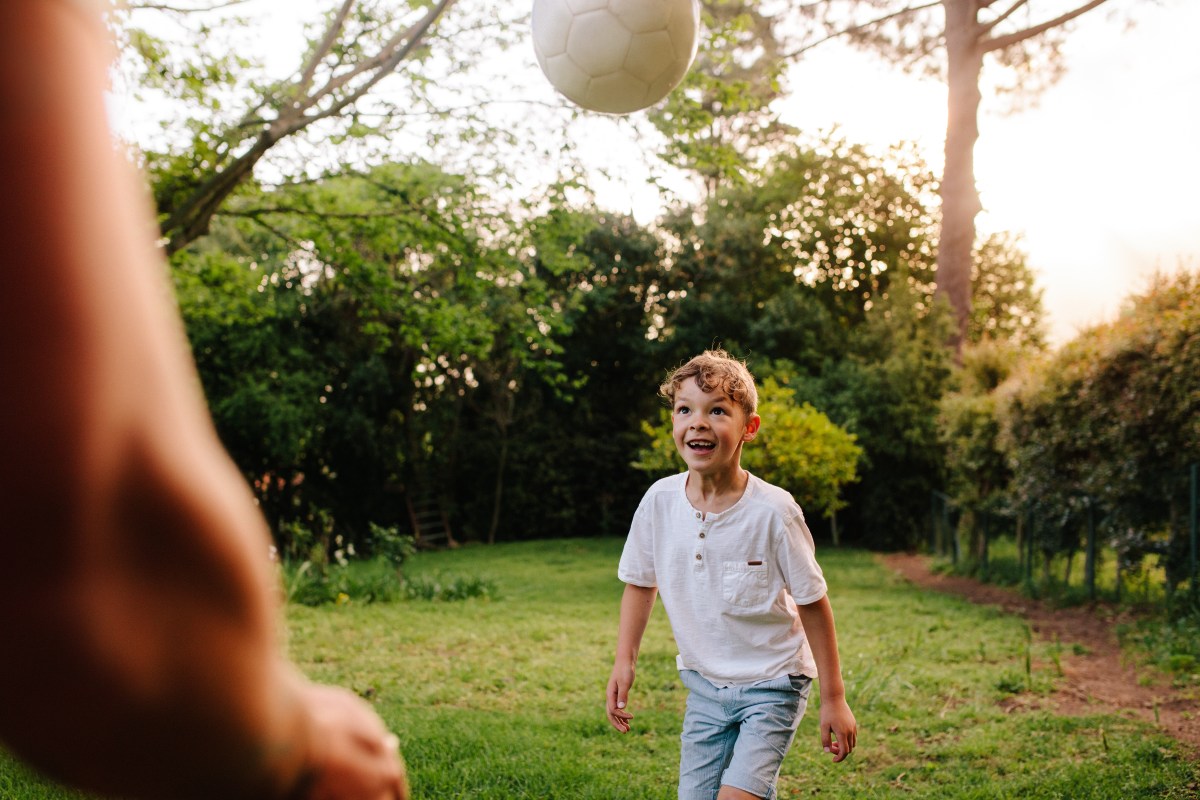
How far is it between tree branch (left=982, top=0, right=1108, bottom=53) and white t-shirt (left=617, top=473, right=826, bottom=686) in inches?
516

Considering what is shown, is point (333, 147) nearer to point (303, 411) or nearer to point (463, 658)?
point (463, 658)

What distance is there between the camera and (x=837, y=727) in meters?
2.42

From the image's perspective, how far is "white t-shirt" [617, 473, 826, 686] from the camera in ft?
8.57

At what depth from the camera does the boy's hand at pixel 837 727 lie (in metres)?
2.41

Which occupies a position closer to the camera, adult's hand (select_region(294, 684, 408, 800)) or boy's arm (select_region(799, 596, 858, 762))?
adult's hand (select_region(294, 684, 408, 800))

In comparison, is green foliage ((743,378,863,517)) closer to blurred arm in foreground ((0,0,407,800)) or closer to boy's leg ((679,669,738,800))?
boy's leg ((679,669,738,800))

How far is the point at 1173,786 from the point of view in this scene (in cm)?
372

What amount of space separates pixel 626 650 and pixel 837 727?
65 centimetres

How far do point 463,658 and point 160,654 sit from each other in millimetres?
6452

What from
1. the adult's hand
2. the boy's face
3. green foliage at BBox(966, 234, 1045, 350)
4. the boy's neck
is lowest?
the adult's hand

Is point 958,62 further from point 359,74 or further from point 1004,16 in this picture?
point 359,74

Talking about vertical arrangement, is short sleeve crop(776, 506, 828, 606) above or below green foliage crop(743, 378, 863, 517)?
below


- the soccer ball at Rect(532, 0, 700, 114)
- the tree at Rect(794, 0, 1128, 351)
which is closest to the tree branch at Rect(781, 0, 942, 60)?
the tree at Rect(794, 0, 1128, 351)

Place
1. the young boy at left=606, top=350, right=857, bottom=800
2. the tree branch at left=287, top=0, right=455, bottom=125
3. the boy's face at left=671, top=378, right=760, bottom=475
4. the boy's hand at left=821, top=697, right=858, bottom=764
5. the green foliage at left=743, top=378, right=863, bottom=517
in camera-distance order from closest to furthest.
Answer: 1. the boy's hand at left=821, top=697, right=858, bottom=764
2. the young boy at left=606, top=350, right=857, bottom=800
3. the boy's face at left=671, top=378, right=760, bottom=475
4. the tree branch at left=287, top=0, right=455, bottom=125
5. the green foliage at left=743, top=378, right=863, bottom=517
